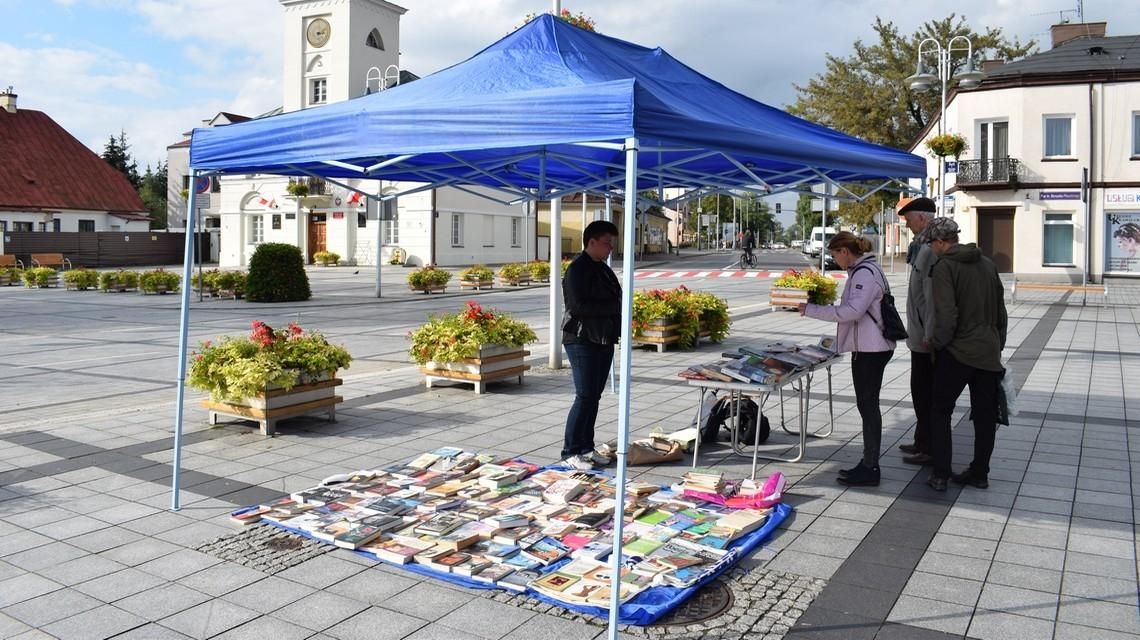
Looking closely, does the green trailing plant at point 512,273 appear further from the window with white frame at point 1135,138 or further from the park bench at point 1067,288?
the window with white frame at point 1135,138

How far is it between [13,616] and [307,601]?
4.31 feet

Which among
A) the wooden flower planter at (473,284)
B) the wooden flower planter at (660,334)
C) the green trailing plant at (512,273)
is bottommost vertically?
the wooden flower planter at (660,334)

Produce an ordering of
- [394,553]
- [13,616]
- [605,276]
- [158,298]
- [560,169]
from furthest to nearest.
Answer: [158,298] → [560,169] → [605,276] → [394,553] → [13,616]

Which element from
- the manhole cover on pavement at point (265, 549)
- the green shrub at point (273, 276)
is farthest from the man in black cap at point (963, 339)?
the green shrub at point (273, 276)

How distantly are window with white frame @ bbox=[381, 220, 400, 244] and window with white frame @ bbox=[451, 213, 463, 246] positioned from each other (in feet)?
9.81

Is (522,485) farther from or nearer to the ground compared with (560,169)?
nearer to the ground

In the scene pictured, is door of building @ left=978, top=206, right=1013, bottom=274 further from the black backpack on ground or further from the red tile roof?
the red tile roof

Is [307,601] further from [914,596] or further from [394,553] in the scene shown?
[914,596]

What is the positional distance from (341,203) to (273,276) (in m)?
24.2

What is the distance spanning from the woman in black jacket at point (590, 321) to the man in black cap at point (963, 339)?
7.28ft

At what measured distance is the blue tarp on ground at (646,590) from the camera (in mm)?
4129

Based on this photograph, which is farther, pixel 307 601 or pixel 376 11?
pixel 376 11

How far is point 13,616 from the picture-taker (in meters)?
4.12

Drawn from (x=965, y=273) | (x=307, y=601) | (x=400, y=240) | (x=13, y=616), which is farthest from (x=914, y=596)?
(x=400, y=240)
